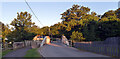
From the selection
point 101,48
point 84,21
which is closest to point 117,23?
point 84,21

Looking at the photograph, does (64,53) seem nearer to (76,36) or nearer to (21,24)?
(76,36)

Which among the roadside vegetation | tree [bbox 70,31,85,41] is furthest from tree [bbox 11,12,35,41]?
tree [bbox 70,31,85,41]

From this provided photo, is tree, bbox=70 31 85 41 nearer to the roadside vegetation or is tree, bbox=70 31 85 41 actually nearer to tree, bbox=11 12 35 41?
the roadside vegetation

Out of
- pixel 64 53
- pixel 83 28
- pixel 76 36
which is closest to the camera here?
pixel 64 53

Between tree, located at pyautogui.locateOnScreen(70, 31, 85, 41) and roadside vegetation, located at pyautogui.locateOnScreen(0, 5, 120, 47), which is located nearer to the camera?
tree, located at pyautogui.locateOnScreen(70, 31, 85, 41)

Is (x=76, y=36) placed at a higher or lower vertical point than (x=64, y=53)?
higher

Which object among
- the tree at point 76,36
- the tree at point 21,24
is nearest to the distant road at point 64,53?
the tree at point 76,36

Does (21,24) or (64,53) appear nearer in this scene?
(64,53)

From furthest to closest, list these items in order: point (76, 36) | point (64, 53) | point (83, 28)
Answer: point (83, 28), point (76, 36), point (64, 53)

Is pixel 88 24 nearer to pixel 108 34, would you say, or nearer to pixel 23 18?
pixel 108 34

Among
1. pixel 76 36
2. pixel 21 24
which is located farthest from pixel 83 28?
pixel 21 24

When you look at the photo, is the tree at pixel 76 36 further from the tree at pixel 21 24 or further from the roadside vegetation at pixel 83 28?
the tree at pixel 21 24

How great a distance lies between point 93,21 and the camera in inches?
1775

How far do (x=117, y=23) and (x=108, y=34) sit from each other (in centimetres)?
397
